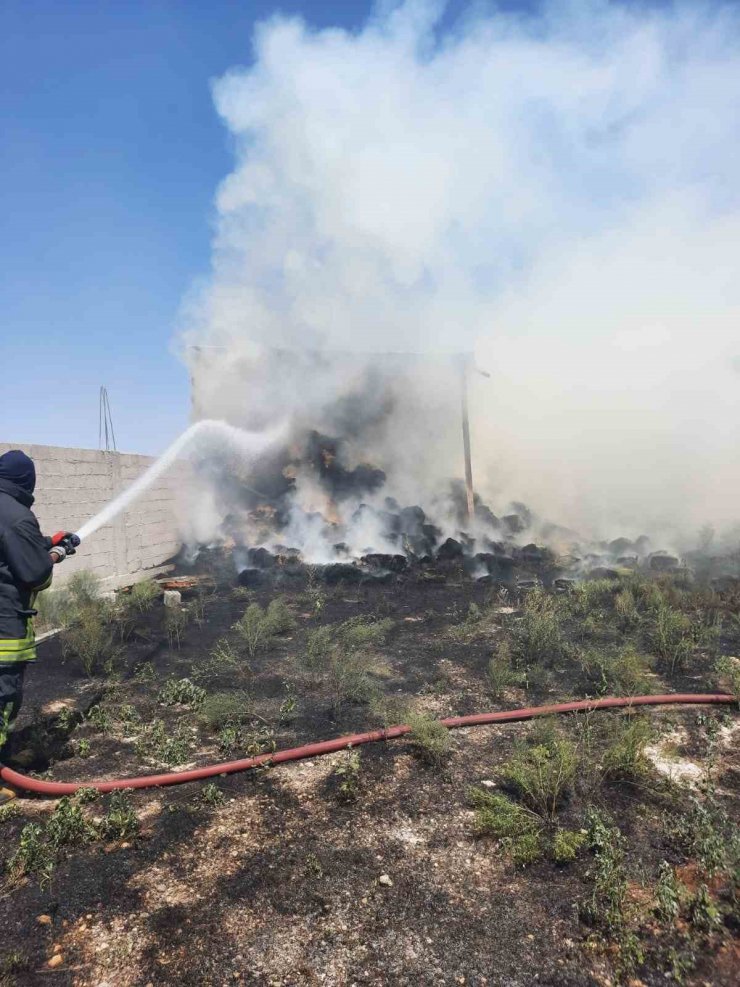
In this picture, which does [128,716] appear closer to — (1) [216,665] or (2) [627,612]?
(1) [216,665]

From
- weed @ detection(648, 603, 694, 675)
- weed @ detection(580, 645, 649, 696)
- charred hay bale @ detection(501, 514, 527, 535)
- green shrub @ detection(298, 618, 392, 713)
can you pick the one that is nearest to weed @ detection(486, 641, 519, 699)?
weed @ detection(580, 645, 649, 696)

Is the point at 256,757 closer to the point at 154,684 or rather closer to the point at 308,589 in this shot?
the point at 154,684

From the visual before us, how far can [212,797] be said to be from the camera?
379cm

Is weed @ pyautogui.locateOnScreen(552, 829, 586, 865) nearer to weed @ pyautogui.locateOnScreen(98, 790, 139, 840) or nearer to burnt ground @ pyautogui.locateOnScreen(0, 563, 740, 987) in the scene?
burnt ground @ pyautogui.locateOnScreen(0, 563, 740, 987)

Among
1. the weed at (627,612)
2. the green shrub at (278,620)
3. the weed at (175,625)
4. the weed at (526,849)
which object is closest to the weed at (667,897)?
the weed at (526,849)

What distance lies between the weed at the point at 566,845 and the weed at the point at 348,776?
1272mm

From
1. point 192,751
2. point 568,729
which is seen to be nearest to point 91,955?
point 192,751

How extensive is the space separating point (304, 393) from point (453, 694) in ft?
43.7

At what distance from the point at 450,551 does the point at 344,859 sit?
9501 millimetres

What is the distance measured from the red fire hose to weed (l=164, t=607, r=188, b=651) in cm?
351

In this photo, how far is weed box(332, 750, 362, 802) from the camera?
151 inches

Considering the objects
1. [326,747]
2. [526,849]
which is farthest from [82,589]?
Result: [526,849]

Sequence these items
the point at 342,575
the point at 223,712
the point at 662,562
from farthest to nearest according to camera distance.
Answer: the point at 662,562
the point at 342,575
the point at 223,712

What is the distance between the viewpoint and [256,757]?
4234mm
